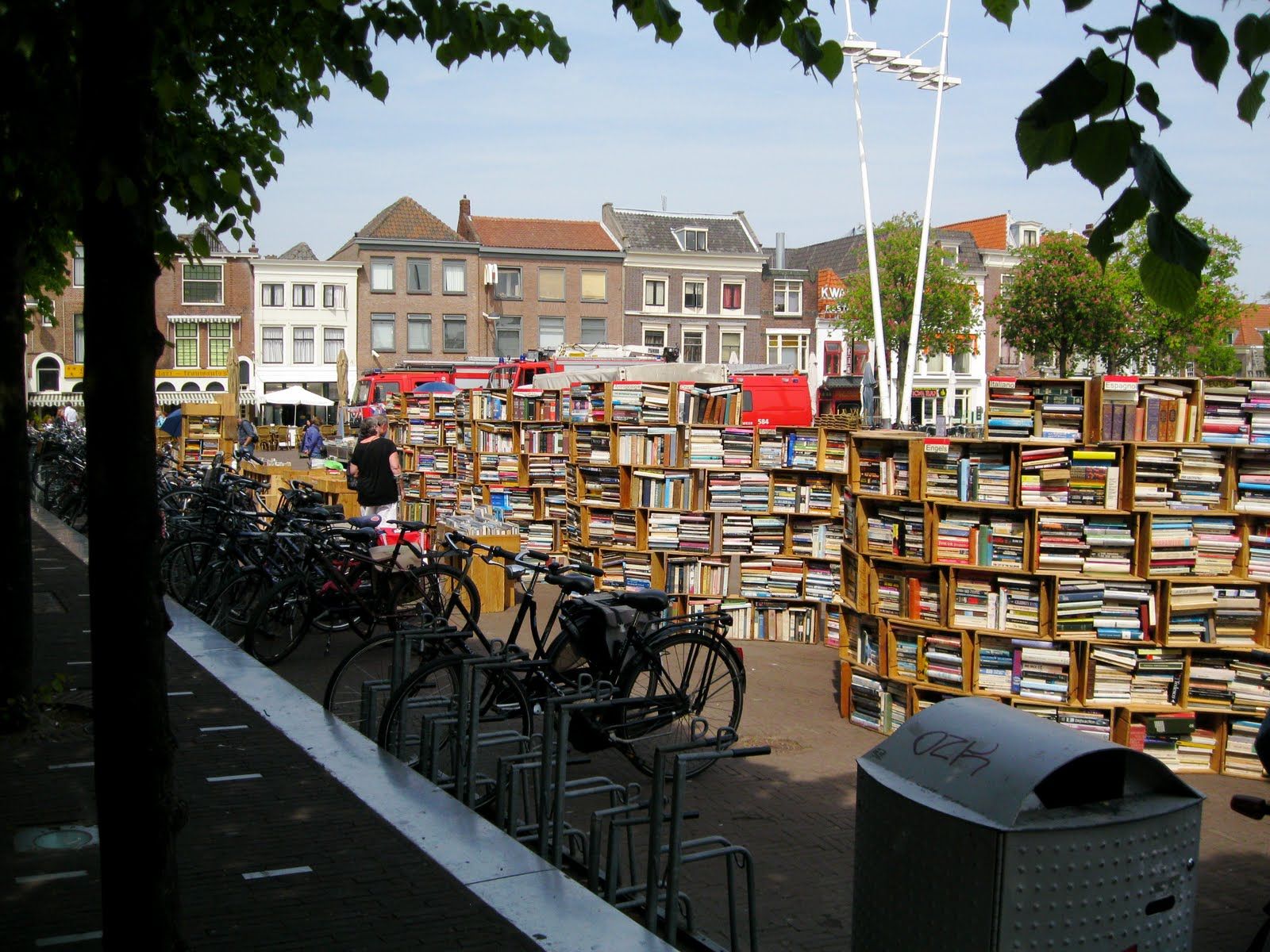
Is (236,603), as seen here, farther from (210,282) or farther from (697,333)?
(210,282)

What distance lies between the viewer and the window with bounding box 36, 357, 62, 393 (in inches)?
2056

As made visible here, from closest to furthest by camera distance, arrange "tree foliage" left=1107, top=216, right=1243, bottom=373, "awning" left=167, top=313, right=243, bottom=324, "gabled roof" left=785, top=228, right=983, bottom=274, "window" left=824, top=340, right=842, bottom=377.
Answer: "tree foliage" left=1107, top=216, right=1243, bottom=373
"awning" left=167, top=313, right=243, bottom=324
"window" left=824, top=340, right=842, bottom=377
"gabled roof" left=785, top=228, right=983, bottom=274

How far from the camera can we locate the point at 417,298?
5628 centimetres

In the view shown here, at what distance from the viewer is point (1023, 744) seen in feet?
9.82

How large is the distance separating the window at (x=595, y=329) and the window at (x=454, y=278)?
596 cm

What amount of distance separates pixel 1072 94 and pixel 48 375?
57.4 metres

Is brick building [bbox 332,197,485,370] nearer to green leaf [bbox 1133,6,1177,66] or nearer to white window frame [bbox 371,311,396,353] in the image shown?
white window frame [bbox 371,311,396,353]

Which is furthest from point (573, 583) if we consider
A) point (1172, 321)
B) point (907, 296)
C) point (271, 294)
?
point (271, 294)

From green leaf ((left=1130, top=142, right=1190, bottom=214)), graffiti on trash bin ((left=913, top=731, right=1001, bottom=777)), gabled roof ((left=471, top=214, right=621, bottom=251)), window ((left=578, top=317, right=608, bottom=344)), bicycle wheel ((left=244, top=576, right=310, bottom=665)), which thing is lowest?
bicycle wheel ((left=244, top=576, right=310, bottom=665))

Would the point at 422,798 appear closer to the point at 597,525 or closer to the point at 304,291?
the point at 597,525

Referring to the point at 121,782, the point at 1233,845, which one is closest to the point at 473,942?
the point at 121,782

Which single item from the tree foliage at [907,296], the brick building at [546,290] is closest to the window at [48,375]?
the brick building at [546,290]

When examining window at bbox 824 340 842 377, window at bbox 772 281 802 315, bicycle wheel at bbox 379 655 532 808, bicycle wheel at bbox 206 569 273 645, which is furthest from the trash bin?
window at bbox 824 340 842 377

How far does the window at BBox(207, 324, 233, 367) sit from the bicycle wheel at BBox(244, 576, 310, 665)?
49.5 m
